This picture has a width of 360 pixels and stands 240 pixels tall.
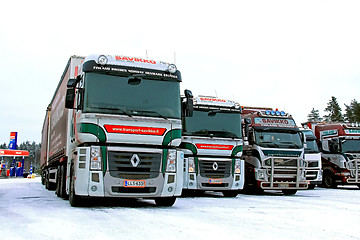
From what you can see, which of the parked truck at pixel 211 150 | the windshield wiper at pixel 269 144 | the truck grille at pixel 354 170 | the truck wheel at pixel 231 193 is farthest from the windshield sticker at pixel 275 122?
the truck grille at pixel 354 170

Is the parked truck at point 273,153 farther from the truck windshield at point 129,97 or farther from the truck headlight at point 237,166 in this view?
the truck windshield at point 129,97

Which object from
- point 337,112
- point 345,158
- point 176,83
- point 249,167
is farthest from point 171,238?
point 337,112

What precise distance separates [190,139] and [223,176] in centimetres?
143

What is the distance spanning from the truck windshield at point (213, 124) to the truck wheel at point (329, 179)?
28.1 ft

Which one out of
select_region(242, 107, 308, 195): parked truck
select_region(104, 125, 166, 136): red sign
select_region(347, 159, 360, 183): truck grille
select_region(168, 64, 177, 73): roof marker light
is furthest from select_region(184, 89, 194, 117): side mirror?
select_region(347, 159, 360, 183): truck grille

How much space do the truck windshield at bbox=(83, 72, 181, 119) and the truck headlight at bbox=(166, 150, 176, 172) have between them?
2.45ft

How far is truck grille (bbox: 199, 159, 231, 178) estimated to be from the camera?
457 inches

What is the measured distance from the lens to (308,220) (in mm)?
6723

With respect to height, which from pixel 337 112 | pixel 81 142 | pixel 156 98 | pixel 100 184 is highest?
pixel 337 112

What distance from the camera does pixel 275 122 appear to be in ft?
45.1

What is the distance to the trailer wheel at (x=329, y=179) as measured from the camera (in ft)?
61.1

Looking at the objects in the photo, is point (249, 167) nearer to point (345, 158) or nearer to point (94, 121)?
point (345, 158)

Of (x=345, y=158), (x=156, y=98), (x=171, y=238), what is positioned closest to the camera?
(x=171, y=238)

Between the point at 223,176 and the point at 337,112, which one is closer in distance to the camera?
the point at 223,176
